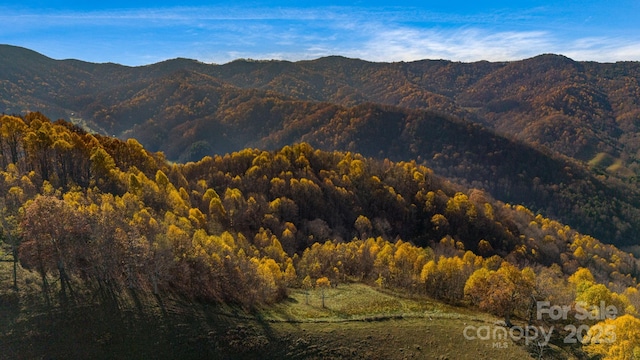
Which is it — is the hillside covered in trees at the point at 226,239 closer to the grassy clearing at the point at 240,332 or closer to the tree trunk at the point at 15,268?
the tree trunk at the point at 15,268

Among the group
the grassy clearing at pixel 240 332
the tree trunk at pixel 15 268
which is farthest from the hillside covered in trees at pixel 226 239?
the grassy clearing at pixel 240 332

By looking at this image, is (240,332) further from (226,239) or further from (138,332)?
(226,239)

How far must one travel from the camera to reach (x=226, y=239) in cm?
10962

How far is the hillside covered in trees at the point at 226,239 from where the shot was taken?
70250 mm

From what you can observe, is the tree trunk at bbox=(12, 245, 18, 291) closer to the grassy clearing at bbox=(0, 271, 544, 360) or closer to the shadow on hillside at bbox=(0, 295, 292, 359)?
the grassy clearing at bbox=(0, 271, 544, 360)

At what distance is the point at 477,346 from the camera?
7162 centimetres

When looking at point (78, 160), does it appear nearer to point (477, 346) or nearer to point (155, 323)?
point (155, 323)

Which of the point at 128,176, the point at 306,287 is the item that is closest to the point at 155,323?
the point at 306,287

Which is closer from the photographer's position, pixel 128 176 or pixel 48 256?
pixel 48 256

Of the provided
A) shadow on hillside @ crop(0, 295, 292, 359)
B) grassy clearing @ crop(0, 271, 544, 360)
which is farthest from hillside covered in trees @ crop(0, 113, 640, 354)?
grassy clearing @ crop(0, 271, 544, 360)

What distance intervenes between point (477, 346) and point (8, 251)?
86.0m

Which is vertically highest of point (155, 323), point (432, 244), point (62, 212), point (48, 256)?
point (62, 212)

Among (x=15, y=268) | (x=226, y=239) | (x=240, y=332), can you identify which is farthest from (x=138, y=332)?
(x=226, y=239)

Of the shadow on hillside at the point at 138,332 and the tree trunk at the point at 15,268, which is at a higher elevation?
the tree trunk at the point at 15,268
